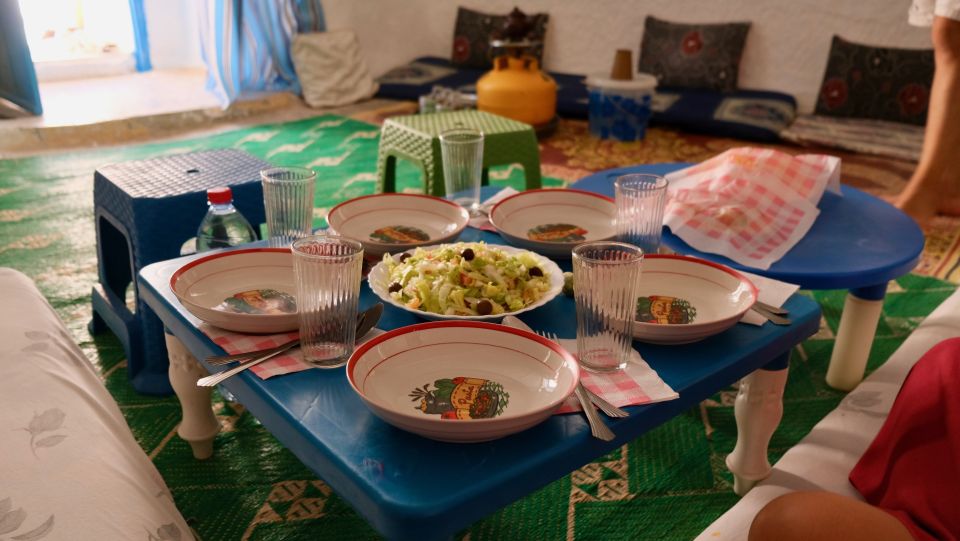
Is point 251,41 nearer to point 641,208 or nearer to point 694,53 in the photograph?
point 694,53

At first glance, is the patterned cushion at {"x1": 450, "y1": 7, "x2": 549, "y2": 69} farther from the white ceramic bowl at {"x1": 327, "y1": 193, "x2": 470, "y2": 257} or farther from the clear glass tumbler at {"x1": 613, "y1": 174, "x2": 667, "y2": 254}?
the clear glass tumbler at {"x1": 613, "y1": 174, "x2": 667, "y2": 254}

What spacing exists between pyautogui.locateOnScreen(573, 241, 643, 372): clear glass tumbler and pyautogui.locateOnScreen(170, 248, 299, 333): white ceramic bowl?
0.38 m

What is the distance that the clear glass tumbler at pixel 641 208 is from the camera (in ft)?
4.23

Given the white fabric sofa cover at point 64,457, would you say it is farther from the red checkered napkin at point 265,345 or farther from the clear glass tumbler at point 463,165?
the clear glass tumbler at point 463,165

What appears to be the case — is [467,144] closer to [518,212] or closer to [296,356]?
[518,212]

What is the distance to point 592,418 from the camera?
2.99 ft

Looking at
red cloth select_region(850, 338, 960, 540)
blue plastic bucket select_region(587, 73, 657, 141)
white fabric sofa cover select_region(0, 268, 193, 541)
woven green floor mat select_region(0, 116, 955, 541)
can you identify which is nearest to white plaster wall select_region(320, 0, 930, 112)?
blue plastic bucket select_region(587, 73, 657, 141)

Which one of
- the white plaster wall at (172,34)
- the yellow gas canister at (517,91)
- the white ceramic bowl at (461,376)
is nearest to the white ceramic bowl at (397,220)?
the white ceramic bowl at (461,376)

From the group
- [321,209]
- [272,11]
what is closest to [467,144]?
[321,209]

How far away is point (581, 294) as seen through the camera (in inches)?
39.8

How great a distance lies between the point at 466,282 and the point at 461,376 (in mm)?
199

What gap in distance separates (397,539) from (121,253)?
4.97 ft

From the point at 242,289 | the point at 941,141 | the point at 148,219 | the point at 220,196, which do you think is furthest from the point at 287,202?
the point at 941,141

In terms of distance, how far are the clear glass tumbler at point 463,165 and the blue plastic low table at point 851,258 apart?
0.42m
